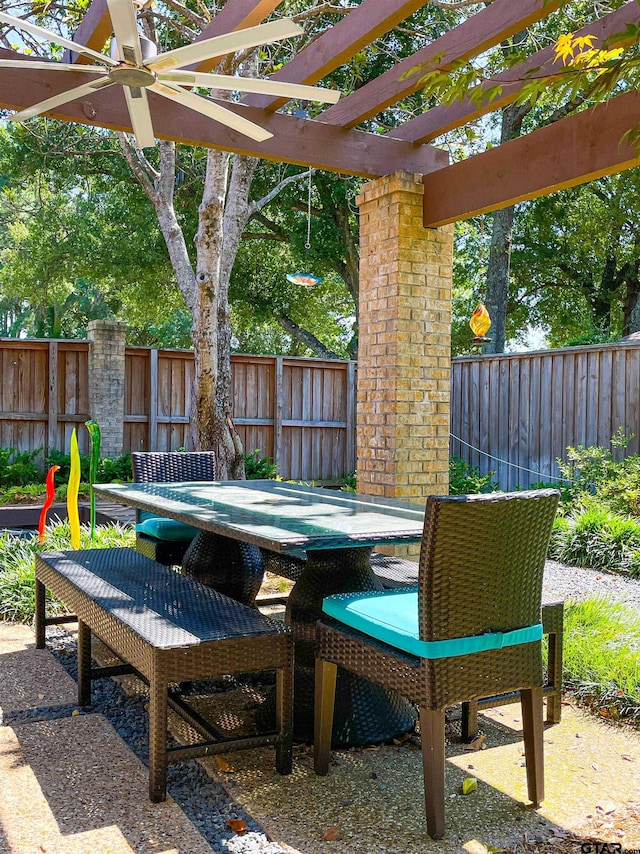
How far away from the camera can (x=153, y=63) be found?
3.21 m

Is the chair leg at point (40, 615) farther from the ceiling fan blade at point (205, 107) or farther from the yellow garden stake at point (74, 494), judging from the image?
the ceiling fan blade at point (205, 107)

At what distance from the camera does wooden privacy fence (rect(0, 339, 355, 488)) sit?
10227 millimetres

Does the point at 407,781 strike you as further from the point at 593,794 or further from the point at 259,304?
the point at 259,304

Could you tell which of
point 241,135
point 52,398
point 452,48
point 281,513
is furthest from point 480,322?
point 281,513

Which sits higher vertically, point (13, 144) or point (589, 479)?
point (13, 144)

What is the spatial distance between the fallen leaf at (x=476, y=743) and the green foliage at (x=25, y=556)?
8.65ft

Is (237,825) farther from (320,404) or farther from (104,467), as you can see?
(320,404)

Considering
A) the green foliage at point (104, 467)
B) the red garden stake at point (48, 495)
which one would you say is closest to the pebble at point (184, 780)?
the red garden stake at point (48, 495)

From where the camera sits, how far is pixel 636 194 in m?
14.0

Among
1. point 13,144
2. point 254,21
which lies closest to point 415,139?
point 254,21

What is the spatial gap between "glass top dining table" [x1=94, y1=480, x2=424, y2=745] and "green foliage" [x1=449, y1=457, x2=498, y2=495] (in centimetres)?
532

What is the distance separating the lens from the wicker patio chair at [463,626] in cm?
214

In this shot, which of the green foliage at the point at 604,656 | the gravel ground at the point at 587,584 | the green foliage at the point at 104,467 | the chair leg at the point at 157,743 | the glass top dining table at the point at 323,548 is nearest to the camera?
the chair leg at the point at 157,743

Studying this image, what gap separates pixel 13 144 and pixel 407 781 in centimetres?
1255
